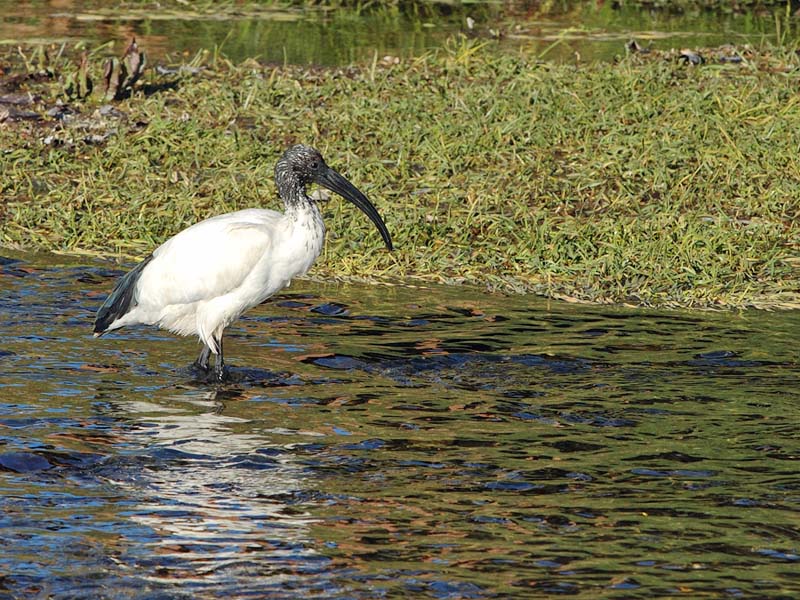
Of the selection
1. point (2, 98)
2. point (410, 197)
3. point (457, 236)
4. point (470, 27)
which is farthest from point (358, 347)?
point (470, 27)

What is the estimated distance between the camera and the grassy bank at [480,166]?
9.26 meters

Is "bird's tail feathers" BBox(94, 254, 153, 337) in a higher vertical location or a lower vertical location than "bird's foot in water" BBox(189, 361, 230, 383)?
higher

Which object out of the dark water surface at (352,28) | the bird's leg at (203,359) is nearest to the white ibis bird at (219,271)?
the bird's leg at (203,359)

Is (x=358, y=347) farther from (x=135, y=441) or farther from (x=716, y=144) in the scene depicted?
(x=716, y=144)

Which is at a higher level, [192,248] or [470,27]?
[470,27]

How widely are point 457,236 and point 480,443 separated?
143 inches

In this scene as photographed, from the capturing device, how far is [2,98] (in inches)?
485

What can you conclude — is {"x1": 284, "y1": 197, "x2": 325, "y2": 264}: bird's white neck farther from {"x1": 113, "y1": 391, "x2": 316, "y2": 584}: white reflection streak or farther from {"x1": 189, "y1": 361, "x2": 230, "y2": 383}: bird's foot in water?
{"x1": 113, "y1": 391, "x2": 316, "y2": 584}: white reflection streak

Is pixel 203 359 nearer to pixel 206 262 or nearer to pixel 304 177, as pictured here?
pixel 206 262

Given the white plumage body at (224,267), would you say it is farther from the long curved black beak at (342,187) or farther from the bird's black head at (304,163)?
the long curved black beak at (342,187)

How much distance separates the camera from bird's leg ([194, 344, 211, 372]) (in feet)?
24.4

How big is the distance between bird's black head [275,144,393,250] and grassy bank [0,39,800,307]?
106cm

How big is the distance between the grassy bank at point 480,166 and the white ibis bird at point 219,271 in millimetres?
1547

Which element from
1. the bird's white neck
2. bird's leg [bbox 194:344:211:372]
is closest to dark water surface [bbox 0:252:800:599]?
bird's leg [bbox 194:344:211:372]
